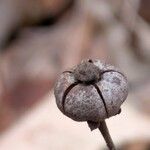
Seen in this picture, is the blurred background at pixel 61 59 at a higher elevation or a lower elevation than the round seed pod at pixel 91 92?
higher

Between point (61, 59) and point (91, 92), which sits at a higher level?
point (61, 59)

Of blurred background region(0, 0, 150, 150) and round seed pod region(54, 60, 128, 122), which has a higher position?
blurred background region(0, 0, 150, 150)

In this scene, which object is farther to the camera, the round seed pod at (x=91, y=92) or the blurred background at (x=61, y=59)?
the blurred background at (x=61, y=59)

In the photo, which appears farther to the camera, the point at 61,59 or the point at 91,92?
the point at 61,59

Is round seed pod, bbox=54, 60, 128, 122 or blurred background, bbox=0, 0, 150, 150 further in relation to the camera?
blurred background, bbox=0, 0, 150, 150

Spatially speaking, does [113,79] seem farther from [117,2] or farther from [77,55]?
[117,2]
